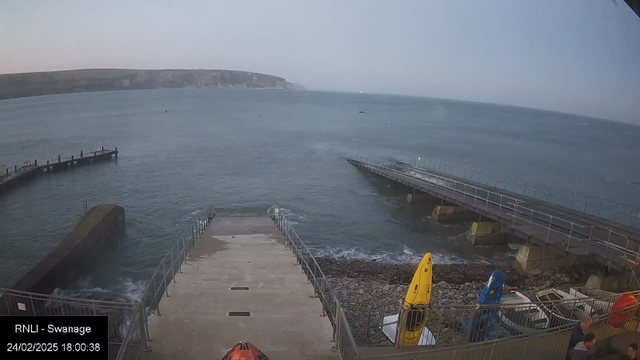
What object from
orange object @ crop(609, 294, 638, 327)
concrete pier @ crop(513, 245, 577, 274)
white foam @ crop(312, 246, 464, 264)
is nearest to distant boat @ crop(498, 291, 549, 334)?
orange object @ crop(609, 294, 638, 327)

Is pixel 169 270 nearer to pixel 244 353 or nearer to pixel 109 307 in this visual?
pixel 109 307

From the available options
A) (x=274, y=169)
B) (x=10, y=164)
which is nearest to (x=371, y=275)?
(x=274, y=169)

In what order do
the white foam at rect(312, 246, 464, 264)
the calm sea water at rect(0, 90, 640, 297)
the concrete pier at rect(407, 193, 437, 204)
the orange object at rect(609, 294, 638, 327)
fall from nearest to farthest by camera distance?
1. the orange object at rect(609, 294, 638, 327)
2. the white foam at rect(312, 246, 464, 264)
3. the calm sea water at rect(0, 90, 640, 297)
4. the concrete pier at rect(407, 193, 437, 204)

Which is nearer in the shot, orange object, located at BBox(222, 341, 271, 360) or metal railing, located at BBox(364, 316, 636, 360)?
orange object, located at BBox(222, 341, 271, 360)

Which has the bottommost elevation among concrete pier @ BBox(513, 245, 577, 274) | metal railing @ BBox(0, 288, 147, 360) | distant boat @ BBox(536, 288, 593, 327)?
concrete pier @ BBox(513, 245, 577, 274)

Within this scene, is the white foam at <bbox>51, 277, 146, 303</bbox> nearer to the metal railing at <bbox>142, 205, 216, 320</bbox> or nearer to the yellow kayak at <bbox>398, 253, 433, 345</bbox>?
the metal railing at <bbox>142, 205, 216, 320</bbox>

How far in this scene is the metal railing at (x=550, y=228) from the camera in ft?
54.7

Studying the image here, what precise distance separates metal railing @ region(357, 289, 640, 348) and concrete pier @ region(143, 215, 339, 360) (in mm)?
1980

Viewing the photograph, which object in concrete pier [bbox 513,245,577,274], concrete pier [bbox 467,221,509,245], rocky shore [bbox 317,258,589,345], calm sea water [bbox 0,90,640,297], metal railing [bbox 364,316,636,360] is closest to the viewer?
metal railing [bbox 364,316,636,360]

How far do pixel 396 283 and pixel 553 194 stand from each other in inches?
987

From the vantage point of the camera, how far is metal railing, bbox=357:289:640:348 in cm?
789

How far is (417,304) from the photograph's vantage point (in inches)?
313

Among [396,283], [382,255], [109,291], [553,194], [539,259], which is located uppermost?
[553,194]

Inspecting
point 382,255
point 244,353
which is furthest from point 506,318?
→ point 382,255
